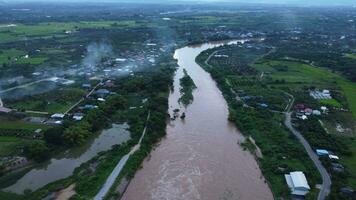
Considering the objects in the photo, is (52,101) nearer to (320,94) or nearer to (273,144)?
(273,144)

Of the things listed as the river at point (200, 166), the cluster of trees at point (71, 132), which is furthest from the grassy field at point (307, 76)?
the cluster of trees at point (71, 132)

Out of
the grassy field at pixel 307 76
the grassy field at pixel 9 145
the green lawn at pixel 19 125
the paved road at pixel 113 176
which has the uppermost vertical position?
the grassy field at pixel 9 145

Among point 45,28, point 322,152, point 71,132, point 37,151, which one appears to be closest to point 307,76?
point 322,152

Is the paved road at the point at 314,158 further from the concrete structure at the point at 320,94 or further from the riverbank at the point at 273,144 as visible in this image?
the concrete structure at the point at 320,94

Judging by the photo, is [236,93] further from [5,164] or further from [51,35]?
[51,35]

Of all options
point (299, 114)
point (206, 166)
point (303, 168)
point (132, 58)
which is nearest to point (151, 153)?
point (206, 166)

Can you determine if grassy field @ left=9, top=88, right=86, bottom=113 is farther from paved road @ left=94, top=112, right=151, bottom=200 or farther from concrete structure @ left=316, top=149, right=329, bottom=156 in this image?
concrete structure @ left=316, top=149, right=329, bottom=156
